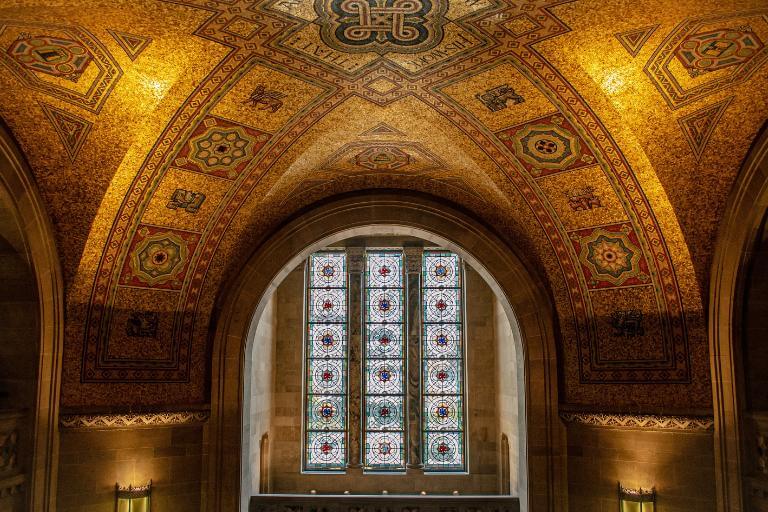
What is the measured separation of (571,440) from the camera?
30.8ft

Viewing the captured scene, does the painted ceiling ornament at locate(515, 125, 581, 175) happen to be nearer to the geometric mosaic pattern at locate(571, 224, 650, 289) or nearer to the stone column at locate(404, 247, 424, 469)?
the geometric mosaic pattern at locate(571, 224, 650, 289)

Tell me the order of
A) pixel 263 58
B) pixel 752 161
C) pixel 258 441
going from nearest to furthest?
pixel 263 58 < pixel 752 161 < pixel 258 441

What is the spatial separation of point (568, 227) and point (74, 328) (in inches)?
240

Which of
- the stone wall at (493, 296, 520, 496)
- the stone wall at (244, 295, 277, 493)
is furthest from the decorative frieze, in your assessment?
the stone wall at (244, 295, 277, 493)

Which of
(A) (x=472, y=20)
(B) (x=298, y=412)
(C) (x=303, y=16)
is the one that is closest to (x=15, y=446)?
(C) (x=303, y=16)

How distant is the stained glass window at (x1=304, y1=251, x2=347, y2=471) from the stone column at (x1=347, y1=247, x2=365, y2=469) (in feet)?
1.25

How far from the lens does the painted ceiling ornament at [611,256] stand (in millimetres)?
8500

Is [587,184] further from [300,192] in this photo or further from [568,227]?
[300,192]

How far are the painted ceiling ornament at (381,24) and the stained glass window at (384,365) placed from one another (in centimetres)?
942

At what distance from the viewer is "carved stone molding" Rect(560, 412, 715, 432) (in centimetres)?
812

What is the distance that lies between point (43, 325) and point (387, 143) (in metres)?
4.56

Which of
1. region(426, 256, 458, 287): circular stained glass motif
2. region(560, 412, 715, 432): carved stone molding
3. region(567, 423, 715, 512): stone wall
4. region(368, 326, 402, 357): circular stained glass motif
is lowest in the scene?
region(567, 423, 715, 512): stone wall

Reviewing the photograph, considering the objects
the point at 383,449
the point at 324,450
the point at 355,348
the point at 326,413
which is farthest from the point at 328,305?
the point at 383,449

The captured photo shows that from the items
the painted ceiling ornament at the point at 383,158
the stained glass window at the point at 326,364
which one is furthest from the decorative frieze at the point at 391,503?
the painted ceiling ornament at the point at 383,158
